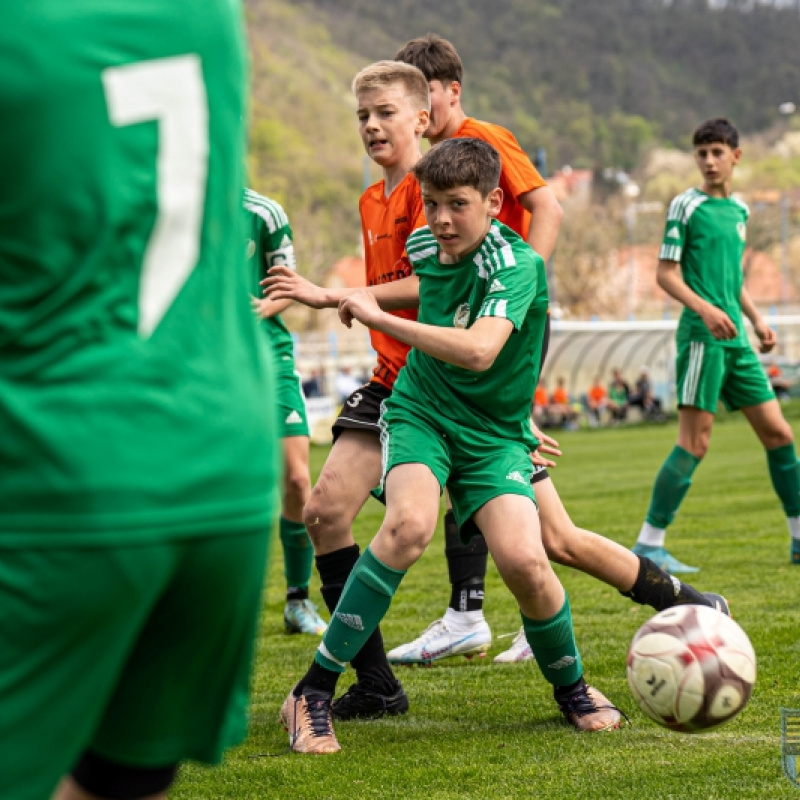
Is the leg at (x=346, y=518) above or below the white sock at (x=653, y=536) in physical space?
above

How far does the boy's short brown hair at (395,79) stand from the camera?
475cm

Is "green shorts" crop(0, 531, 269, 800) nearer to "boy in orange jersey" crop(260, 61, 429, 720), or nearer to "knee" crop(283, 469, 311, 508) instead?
"boy in orange jersey" crop(260, 61, 429, 720)

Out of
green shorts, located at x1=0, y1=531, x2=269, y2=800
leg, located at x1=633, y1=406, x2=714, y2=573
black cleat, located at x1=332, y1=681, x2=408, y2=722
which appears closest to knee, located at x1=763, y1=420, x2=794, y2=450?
leg, located at x1=633, y1=406, x2=714, y2=573

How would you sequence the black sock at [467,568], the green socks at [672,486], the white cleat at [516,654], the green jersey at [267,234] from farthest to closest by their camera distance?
1. the green socks at [672,486]
2. the green jersey at [267,234]
3. the black sock at [467,568]
4. the white cleat at [516,654]

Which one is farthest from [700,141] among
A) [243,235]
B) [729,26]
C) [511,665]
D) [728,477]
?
[729,26]

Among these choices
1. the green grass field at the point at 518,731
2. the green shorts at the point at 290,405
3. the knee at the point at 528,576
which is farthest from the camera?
the green shorts at the point at 290,405

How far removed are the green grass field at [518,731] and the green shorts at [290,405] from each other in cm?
103

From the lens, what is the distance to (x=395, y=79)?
4766 mm

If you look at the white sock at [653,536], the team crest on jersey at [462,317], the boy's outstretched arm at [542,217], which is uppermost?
the boy's outstretched arm at [542,217]

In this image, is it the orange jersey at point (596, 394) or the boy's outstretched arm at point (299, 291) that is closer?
the boy's outstretched arm at point (299, 291)

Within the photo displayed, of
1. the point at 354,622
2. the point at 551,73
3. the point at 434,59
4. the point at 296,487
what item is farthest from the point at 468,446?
the point at 551,73

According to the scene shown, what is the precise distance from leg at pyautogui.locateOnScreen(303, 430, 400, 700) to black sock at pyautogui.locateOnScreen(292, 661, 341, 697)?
1.22 ft

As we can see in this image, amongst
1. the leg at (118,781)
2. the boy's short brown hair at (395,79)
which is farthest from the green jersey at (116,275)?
the boy's short brown hair at (395,79)

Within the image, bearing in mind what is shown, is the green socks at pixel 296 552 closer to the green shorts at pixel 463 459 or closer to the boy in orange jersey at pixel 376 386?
the boy in orange jersey at pixel 376 386
